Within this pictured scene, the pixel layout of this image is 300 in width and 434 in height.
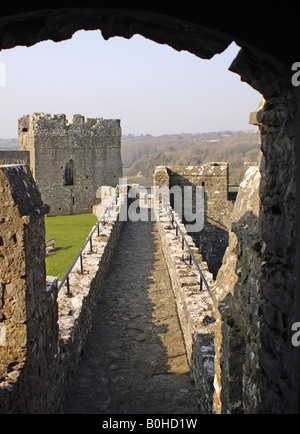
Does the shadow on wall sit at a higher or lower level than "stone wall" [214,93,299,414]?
lower

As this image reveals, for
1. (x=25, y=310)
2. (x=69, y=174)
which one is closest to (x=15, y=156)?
(x=69, y=174)

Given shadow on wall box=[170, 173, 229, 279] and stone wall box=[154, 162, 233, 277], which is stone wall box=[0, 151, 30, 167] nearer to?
stone wall box=[154, 162, 233, 277]

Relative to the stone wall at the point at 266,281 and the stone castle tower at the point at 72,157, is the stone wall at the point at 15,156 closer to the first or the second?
the stone castle tower at the point at 72,157

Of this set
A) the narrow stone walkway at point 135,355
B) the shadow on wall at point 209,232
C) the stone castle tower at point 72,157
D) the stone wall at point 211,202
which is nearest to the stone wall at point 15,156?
the stone castle tower at point 72,157

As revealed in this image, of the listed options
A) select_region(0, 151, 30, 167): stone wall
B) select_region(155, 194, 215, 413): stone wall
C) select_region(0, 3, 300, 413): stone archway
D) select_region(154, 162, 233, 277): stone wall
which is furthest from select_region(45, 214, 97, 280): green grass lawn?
select_region(0, 3, 300, 413): stone archway

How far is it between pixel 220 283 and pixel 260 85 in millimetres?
1686

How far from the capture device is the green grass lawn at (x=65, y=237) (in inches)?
625

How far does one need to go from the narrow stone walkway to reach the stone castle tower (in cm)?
2129

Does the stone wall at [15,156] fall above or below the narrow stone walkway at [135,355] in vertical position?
above

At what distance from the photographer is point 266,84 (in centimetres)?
266

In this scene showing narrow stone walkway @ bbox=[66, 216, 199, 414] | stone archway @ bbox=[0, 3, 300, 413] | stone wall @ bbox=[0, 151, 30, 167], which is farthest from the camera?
stone wall @ bbox=[0, 151, 30, 167]

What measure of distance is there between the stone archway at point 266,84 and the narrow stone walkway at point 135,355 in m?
2.33

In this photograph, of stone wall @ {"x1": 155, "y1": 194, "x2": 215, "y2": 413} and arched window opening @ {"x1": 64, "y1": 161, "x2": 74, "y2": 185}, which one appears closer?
stone wall @ {"x1": 155, "y1": 194, "x2": 215, "y2": 413}

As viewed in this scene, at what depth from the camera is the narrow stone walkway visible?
470cm
